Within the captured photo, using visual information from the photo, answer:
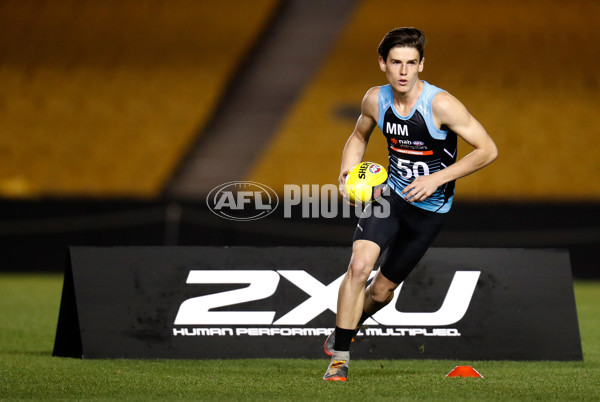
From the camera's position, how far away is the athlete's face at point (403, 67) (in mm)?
5133

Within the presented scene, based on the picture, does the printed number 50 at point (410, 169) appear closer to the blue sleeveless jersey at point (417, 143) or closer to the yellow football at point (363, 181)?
the blue sleeveless jersey at point (417, 143)

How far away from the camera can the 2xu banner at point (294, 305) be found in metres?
6.12

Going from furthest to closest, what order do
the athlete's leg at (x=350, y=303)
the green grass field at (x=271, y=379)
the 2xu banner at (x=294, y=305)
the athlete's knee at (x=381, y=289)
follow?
the 2xu banner at (x=294, y=305) < the athlete's knee at (x=381, y=289) < the athlete's leg at (x=350, y=303) < the green grass field at (x=271, y=379)

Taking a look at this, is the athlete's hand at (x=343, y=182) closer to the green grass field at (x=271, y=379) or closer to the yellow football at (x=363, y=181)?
the yellow football at (x=363, y=181)

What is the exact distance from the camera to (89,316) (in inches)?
238

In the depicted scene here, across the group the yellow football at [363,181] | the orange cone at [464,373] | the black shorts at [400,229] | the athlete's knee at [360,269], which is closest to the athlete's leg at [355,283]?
the athlete's knee at [360,269]

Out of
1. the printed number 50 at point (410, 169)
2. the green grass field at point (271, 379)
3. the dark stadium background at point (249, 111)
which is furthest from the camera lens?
the dark stadium background at point (249, 111)

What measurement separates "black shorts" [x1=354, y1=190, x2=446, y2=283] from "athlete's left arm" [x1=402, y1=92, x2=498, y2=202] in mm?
271

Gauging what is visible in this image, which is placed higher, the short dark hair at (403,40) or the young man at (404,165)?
the short dark hair at (403,40)

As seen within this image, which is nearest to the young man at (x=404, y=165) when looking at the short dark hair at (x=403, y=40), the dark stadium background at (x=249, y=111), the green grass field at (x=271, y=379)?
the short dark hair at (x=403, y=40)

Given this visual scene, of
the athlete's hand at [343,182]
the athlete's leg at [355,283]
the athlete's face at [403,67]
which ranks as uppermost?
the athlete's face at [403,67]

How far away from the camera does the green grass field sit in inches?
177

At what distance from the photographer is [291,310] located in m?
6.24

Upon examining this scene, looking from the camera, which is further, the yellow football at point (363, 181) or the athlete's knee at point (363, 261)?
the yellow football at point (363, 181)
